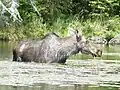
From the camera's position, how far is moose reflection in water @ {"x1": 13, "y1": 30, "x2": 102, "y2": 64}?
14570mm

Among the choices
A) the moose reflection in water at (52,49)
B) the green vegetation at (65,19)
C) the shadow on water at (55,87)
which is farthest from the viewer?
the green vegetation at (65,19)

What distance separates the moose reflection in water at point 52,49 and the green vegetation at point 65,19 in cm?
1294

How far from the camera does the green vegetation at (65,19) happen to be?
29.0 m

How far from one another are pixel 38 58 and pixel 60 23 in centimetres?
1634

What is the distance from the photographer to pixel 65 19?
105 ft

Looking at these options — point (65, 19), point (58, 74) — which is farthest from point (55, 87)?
point (65, 19)

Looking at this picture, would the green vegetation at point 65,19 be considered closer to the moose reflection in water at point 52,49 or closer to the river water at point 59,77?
the moose reflection in water at point 52,49

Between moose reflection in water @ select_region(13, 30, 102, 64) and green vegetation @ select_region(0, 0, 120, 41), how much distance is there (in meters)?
12.9

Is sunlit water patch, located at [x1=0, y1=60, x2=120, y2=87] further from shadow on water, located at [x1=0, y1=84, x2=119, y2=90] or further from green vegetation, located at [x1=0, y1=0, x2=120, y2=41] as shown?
green vegetation, located at [x1=0, y1=0, x2=120, y2=41]

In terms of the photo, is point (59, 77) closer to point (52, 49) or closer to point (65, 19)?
point (52, 49)

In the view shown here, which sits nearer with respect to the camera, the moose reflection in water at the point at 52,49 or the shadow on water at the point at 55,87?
the shadow on water at the point at 55,87

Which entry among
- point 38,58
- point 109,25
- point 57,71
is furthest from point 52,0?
point 57,71

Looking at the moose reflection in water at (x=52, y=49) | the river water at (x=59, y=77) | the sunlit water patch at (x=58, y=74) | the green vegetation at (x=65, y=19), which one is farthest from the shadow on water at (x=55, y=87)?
the green vegetation at (x=65, y=19)

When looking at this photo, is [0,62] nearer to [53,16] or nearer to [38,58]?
[38,58]
